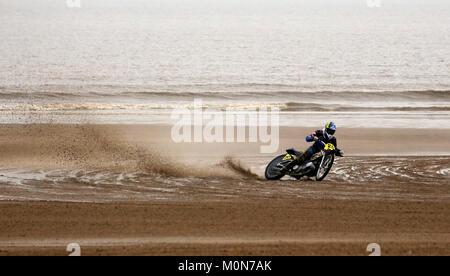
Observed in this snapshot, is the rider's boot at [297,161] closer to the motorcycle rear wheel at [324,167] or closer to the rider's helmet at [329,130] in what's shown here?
the motorcycle rear wheel at [324,167]

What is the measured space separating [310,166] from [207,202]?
3.48 meters

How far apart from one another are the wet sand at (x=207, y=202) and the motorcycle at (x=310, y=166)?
0.92ft

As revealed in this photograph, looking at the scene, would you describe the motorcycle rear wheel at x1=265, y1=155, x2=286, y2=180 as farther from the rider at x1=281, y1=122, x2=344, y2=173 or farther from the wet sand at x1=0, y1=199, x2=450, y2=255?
the wet sand at x1=0, y1=199, x2=450, y2=255

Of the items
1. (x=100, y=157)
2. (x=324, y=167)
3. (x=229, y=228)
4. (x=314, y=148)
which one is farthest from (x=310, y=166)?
(x=100, y=157)

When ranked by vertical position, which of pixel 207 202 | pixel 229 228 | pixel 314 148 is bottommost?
pixel 229 228

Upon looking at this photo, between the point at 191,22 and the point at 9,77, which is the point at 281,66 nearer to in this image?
the point at 9,77

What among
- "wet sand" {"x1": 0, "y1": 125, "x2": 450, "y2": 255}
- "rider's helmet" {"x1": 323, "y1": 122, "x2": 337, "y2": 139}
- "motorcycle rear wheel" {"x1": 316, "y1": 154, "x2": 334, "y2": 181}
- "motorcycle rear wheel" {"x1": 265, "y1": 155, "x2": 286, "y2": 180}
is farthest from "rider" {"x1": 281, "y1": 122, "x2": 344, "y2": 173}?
"wet sand" {"x1": 0, "y1": 125, "x2": 450, "y2": 255}

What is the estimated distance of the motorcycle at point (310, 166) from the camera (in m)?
15.1

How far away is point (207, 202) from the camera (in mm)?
12672

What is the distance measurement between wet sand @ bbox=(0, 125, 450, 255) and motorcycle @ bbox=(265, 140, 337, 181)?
28 centimetres

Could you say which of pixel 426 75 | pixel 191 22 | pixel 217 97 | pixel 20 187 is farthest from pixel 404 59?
pixel 191 22

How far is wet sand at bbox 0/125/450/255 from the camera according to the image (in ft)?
32.8

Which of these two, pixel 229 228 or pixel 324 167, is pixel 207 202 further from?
pixel 324 167

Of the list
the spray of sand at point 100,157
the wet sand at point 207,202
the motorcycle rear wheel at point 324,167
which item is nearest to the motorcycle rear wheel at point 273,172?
the wet sand at point 207,202
